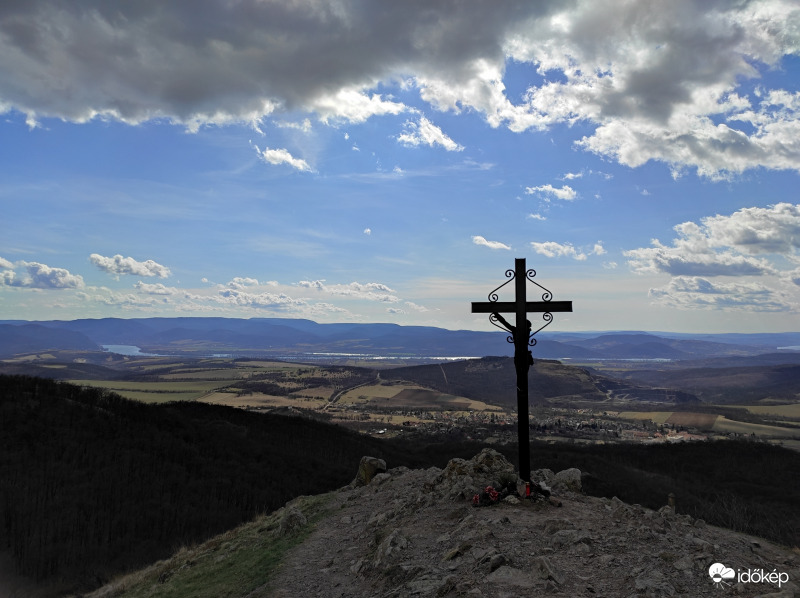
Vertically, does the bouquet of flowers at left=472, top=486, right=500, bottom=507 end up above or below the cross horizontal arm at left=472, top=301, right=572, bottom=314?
below

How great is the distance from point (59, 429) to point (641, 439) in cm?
13101

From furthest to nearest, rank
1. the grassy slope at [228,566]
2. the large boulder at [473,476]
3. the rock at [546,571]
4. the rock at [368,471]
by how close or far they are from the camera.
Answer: the rock at [368,471] → the large boulder at [473,476] → the grassy slope at [228,566] → the rock at [546,571]

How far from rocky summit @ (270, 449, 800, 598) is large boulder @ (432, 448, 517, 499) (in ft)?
0.20

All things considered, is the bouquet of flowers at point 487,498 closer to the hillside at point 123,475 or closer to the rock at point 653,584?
the rock at point 653,584

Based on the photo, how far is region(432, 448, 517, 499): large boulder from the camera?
14.8 metres

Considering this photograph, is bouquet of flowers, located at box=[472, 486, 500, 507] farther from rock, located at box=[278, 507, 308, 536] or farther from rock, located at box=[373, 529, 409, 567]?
rock, located at box=[278, 507, 308, 536]

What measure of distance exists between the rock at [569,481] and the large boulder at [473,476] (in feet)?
6.20

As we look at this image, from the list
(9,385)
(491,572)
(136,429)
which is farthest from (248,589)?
(9,385)

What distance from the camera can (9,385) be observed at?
75.0 m

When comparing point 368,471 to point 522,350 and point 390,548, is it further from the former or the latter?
point 522,350

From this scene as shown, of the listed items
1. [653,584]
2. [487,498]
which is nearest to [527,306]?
[487,498]

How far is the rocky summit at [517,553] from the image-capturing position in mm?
8656

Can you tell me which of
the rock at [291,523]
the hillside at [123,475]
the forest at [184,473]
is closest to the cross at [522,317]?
the rock at [291,523]

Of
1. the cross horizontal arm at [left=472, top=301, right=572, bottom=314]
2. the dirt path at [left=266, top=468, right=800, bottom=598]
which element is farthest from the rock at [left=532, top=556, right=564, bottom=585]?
the cross horizontal arm at [left=472, top=301, right=572, bottom=314]
